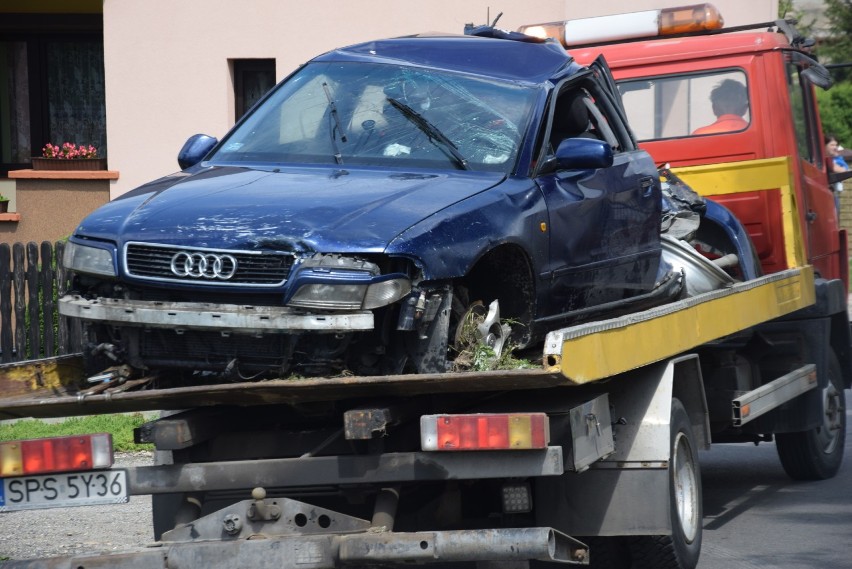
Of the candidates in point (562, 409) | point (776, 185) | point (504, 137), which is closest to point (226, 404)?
point (562, 409)

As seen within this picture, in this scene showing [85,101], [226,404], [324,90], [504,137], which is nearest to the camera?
[226,404]

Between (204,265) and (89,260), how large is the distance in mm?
578

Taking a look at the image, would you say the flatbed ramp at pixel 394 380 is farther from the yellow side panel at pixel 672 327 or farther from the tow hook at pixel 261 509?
the tow hook at pixel 261 509

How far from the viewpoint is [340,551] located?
16.7 feet

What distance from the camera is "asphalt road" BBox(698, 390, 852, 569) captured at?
7158mm

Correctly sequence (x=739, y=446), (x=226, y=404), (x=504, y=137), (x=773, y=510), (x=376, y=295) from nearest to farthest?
1. (x=376, y=295)
2. (x=226, y=404)
3. (x=504, y=137)
4. (x=773, y=510)
5. (x=739, y=446)

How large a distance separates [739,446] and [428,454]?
697 cm

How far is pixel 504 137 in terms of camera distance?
6445mm

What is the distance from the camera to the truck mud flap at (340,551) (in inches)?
198

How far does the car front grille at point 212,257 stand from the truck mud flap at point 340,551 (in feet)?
3.11

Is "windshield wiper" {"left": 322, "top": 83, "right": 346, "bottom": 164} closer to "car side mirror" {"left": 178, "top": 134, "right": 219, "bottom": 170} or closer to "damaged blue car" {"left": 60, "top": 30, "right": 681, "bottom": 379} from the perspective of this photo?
"damaged blue car" {"left": 60, "top": 30, "right": 681, "bottom": 379}

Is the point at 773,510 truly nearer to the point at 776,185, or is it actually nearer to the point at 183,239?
the point at 776,185

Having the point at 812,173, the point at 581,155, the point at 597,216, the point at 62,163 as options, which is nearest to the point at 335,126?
the point at 581,155

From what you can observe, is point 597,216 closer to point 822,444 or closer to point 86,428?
point 822,444
